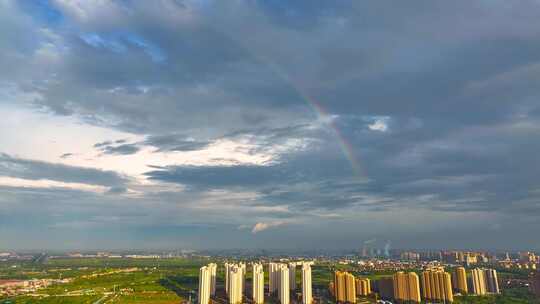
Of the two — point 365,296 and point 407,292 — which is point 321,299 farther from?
point 407,292

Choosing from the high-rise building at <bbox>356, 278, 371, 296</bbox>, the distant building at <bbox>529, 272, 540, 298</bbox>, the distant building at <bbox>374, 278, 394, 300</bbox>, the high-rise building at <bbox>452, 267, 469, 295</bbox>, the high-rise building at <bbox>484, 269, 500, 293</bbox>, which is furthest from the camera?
the high-rise building at <bbox>484, 269, 500, 293</bbox>

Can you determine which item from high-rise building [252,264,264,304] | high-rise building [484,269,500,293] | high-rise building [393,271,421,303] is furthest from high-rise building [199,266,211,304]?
high-rise building [484,269,500,293]

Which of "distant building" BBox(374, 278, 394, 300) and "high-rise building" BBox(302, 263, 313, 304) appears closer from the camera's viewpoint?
"high-rise building" BBox(302, 263, 313, 304)

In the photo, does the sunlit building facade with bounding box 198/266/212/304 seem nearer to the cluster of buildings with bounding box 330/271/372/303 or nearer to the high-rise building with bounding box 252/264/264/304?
the high-rise building with bounding box 252/264/264/304

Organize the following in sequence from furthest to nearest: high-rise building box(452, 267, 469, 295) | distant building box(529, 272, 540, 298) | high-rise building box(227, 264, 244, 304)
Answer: high-rise building box(452, 267, 469, 295), distant building box(529, 272, 540, 298), high-rise building box(227, 264, 244, 304)

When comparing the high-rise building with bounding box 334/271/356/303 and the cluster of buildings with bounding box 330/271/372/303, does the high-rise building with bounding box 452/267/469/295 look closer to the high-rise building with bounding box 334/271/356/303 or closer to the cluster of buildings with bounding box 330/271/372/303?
the cluster of buildings with bounding box 330/271/372/303
